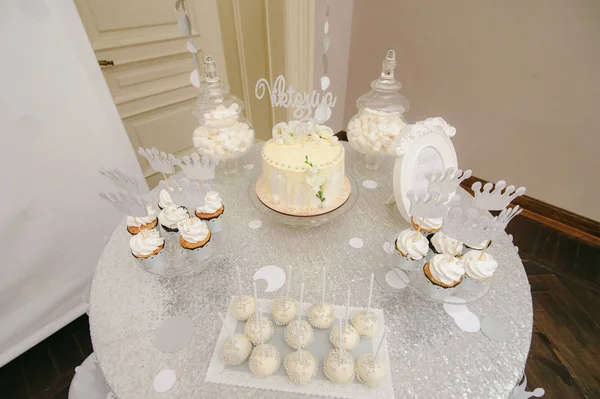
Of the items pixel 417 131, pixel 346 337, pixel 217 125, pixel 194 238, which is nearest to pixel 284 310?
pixel 346 337

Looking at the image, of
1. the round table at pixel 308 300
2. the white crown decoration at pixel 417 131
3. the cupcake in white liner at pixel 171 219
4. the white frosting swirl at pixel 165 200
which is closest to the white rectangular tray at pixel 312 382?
the round table at pixel 308 300

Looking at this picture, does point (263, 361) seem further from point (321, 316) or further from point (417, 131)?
point (417, 131)

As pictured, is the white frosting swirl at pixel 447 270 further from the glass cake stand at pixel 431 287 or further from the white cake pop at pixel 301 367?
the white cake pop at pixel 301 367

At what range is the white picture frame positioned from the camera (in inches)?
46.1

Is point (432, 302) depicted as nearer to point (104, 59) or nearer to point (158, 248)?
point (158, 248)

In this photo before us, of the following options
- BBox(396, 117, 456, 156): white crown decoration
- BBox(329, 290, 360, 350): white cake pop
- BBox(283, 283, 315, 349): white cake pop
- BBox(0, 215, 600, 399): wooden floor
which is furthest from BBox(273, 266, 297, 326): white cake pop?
BBox(0, 215, 600, 399): wooden floor

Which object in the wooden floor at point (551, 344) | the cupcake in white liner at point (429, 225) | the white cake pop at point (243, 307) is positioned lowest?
the wooden floor at point (551, 344)

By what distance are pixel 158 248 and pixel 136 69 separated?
6.50 feet

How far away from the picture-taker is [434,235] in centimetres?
105

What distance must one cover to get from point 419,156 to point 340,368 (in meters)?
0.81

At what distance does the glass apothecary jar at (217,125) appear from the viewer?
1.46m

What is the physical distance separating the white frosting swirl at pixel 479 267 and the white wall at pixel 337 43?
2.34 meters

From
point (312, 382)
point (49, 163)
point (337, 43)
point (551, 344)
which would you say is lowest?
point (551, 344)

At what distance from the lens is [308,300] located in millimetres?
1004
